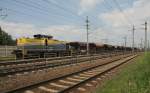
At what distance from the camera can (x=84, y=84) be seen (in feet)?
47.7

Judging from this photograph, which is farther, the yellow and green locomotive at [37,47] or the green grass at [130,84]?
the yellow and green locomotive at [37,47]

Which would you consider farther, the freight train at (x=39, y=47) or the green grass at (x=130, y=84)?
the freight train at (x=39, y=47)

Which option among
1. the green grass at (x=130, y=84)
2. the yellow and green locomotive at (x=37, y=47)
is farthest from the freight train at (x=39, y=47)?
the green grass at (x=130, y=84)

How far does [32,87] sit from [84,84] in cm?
310

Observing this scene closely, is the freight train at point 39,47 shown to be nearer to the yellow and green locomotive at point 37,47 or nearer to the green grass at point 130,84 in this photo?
the yellow and green locomotive at point 37,47

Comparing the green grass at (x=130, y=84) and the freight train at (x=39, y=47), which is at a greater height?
the freight train at (x=39, y=47)

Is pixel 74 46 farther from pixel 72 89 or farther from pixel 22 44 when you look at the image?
pixel 72 89

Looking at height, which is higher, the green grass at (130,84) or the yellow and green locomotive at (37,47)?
the yellow and green locomotive at (37,47)

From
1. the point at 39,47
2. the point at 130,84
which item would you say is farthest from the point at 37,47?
the point at 130,84

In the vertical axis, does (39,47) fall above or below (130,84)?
above

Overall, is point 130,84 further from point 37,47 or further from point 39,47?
point 39,47

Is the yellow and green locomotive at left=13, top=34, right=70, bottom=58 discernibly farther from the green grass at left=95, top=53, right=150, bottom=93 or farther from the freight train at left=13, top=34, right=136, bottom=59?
the green grass at left=95, top=53, right=150, bottom=93

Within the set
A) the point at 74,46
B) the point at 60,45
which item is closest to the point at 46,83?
the point at 60,45

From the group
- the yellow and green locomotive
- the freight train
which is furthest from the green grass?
the yellow and green locomotive
